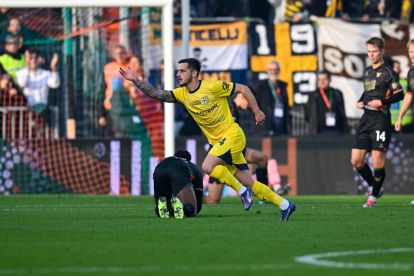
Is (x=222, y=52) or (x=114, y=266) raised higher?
(x=222, y=52)

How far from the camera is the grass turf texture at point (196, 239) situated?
8156 millimetres

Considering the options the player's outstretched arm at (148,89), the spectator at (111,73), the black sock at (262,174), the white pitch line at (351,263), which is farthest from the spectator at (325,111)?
the white pitch line at (351,263)

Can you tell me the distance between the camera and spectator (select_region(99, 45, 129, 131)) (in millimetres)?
22188

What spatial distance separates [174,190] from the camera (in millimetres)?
13406

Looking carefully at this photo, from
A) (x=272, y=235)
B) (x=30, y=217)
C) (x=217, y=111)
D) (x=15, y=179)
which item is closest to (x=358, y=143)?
(x=217, y=111)

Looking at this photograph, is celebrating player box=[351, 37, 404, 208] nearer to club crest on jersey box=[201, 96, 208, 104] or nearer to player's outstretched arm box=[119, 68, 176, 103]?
club crest on jersey box=[201, 96, 208, 104]

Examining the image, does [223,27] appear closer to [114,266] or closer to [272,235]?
[272,235]

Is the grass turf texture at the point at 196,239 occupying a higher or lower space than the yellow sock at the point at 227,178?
lower

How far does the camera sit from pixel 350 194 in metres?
21.4

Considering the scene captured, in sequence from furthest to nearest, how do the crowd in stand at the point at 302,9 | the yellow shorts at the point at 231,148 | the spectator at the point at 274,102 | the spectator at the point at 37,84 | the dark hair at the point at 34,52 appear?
the crowd in stand at the point at 302,9, the dark hair at the point at 34,52, the spectator at the point at 37,84, the spectator at the point at 274,102, the yellow shorts at the point at 231,148

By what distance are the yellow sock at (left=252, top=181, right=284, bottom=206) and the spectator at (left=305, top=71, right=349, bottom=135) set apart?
31.3ft

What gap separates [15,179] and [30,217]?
8145 millimetres

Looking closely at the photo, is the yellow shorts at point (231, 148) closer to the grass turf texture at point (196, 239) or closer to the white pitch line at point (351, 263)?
the grass turf texture at point (196, 239)

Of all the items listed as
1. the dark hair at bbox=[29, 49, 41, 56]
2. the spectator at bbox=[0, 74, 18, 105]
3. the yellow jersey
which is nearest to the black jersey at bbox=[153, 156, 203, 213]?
the yellow jersey
